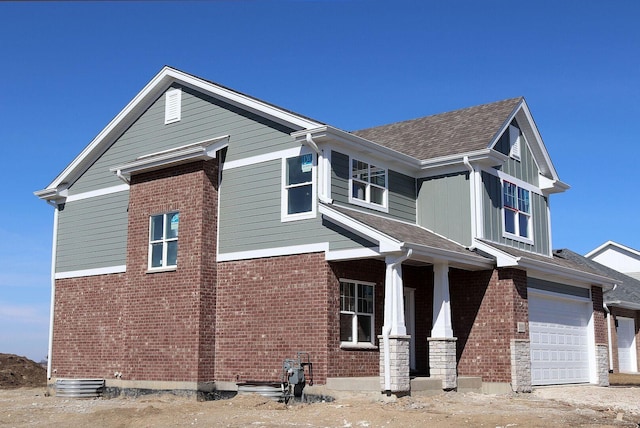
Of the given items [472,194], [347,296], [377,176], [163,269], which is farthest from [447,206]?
[163,269]

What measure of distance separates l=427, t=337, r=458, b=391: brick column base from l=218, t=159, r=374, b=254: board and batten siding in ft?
12.4

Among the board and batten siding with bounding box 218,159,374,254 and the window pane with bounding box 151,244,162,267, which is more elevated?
the board and batten siding with bounding box 218,159,374,254

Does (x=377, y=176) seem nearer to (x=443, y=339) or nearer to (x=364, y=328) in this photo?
(x=364, y=328)

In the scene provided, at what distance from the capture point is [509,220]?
22531mm

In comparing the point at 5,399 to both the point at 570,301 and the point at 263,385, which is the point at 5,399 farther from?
the point at 570,301

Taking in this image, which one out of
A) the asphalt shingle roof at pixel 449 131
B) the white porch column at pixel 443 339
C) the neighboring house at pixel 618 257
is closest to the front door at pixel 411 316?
the white porch column at pixel 443 339

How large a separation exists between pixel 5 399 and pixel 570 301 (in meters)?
16.9

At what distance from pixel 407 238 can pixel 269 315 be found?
13.1 feet

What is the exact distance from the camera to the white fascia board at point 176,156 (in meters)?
20.2

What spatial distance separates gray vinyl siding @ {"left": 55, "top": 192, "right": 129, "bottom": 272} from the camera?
23172mm

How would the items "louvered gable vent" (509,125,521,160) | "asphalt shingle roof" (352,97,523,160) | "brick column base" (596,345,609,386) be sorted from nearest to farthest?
"asphalt shingle roof" (352,97,523,160), "louvered gable vent" (509,125,521,160), "brick column base" (596,345,609,386)

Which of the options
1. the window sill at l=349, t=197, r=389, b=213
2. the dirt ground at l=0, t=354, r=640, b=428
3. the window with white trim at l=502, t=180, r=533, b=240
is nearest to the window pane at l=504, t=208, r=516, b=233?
the window with white trim at l=502, t=180, r=533, b=240

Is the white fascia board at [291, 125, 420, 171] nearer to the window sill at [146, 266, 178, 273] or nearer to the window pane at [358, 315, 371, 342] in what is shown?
the window pane at [358, 315, 371, 342]

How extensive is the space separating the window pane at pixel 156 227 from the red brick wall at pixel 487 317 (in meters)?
8.19
